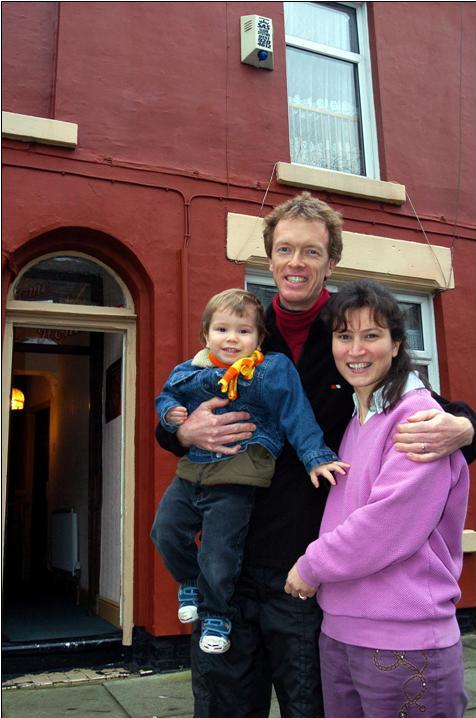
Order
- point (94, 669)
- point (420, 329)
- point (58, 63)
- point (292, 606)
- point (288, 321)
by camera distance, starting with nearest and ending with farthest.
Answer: point (292, 606) → point (288, 321) → point (94, 669) → point (58, 63) → point (420, 329)

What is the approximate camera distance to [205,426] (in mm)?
2436

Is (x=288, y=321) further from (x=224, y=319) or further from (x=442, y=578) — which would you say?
(x=442, y=578)

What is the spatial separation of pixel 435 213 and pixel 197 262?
2.72 m

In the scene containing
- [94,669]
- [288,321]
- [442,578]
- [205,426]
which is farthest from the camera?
[94,669]

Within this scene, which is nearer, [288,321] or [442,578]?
[442,578]

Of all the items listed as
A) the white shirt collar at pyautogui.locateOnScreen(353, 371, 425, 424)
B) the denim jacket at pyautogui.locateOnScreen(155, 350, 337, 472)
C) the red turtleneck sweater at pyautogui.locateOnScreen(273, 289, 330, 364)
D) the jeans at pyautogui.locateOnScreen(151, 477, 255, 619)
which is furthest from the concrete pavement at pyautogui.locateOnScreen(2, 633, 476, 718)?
the white shirt collar at pyautogui.locateOnScreen(353, 371, 425, 424)

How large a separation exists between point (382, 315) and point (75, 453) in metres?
5.89

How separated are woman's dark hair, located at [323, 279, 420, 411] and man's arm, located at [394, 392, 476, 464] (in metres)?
0.17

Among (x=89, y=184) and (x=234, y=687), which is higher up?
(x=89, y=184)

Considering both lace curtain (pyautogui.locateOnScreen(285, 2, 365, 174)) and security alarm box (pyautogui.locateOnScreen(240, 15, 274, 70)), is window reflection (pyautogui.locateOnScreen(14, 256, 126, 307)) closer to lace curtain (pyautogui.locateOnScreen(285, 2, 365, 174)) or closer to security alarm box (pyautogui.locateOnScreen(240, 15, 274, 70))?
lace curtain (pyautogui.locateOnScreen(285, 2, 365, 174))

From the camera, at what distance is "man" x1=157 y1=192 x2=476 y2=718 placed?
2262 mm

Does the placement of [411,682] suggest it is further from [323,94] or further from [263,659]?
[323,94]

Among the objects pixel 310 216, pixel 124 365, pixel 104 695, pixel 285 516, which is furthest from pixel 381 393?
pixel 124 365

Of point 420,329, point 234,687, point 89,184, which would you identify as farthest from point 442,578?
point 420,329
